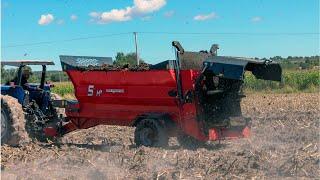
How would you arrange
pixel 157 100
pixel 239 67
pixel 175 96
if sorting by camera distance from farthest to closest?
pixel 157 100 < pixel 175 96 < pixel 239 67

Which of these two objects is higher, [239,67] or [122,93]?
[239,67]

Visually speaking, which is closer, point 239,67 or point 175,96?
point 239,67

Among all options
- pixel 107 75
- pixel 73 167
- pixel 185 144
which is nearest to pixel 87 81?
pixel 107 75

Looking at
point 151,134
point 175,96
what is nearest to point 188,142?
point 151,134

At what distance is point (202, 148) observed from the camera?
387 inches

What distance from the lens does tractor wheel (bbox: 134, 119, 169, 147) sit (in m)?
9.83

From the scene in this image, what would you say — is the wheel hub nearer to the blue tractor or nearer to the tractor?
the tractor

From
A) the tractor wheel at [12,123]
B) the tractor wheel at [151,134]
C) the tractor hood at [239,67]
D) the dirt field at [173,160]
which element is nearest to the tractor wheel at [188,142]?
the dirt field at [173,160]

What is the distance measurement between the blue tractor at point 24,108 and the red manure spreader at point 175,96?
87cm

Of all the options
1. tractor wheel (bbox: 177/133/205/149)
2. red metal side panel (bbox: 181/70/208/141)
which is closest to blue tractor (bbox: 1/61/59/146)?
tractor wheel (bbox: 177/133/205/149)

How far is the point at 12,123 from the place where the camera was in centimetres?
1002

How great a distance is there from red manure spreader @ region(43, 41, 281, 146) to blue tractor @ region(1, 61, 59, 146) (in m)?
0.87

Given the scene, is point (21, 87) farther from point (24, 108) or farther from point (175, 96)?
point (175, 96)

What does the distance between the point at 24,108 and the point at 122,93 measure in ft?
6.82
